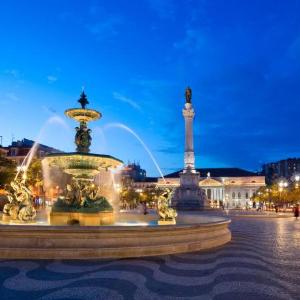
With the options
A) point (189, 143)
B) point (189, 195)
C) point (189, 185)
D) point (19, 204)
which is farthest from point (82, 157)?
point (189, 143)

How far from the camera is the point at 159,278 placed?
7.85 metres

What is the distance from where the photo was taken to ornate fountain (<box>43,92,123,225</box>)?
1401 centimetres

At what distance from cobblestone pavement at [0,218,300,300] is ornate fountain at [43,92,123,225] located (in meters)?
4.58

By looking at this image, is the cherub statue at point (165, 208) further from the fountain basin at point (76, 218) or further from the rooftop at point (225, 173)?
the rooftop at point (225, 173)

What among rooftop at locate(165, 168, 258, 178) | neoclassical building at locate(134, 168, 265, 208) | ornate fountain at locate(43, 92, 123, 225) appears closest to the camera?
ornate fountain at locate(43, 92, 123, 225)

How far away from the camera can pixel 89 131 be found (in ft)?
52.9

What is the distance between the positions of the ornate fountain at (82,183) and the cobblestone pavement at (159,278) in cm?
458

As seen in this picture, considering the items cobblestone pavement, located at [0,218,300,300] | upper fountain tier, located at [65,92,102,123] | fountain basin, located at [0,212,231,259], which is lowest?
cobblestone pavement, located at [0,218,300,300]

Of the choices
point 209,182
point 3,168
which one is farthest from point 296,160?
point 3,168

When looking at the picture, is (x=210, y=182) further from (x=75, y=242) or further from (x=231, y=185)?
(x=75, y=242)

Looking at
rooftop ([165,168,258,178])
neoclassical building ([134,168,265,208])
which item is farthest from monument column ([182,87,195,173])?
rooftop ([165,168,258,178])

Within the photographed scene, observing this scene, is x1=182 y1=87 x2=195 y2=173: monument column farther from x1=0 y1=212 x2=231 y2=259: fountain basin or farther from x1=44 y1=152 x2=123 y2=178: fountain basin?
x1=0 y1=212 x2=231 y2=259: fountain basin

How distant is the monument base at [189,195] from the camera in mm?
60781

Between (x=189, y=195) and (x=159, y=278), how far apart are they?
58.6m
